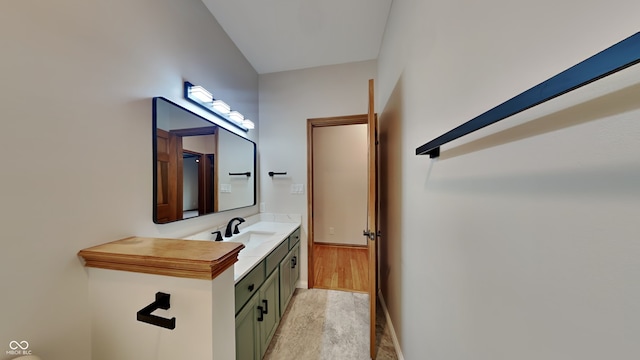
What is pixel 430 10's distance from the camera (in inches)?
38.1

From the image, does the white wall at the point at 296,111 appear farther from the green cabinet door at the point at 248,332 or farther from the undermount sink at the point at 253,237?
the green cabinet door at the point at 248,332

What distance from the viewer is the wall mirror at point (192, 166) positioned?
120 cm

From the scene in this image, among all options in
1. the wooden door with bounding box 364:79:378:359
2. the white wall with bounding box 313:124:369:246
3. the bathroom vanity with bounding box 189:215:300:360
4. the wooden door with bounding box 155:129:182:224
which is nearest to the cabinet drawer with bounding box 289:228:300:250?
the bathroom vanity with bounding box 189:215:300:360

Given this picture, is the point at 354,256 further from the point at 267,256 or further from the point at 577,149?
the point at 577,149

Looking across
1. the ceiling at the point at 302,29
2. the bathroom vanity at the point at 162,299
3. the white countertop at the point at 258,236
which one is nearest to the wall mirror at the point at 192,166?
the white countertop at the point at 258,236

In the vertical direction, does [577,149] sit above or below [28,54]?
below

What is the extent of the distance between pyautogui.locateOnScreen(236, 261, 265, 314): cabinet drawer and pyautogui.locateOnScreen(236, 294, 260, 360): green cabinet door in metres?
0.05

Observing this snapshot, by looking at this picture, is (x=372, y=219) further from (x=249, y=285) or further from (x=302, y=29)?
(x=302, y=29)

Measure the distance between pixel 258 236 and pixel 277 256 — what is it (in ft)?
1.49

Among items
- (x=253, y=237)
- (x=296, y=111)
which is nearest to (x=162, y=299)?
(x=253, y=237)

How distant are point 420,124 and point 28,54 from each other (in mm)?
1658

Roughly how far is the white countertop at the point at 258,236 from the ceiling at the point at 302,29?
73.5 inches

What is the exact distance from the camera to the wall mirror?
1203 millimetres

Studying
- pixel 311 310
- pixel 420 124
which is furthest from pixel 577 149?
pixel 311 310
